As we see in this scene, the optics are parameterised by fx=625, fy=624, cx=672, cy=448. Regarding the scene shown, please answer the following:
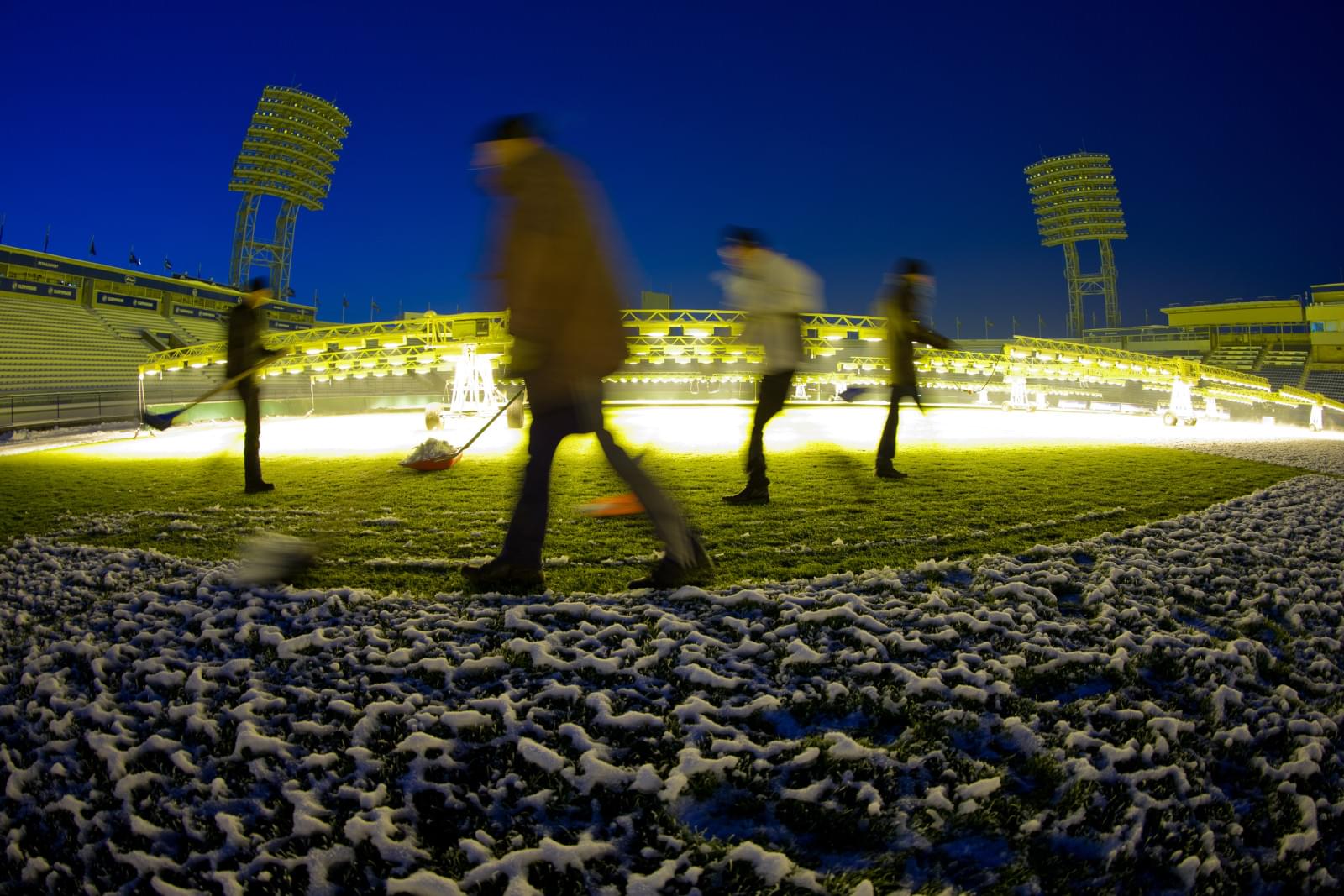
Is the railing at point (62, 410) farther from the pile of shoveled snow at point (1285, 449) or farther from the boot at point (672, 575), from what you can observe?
the pile of shoveled snow at point (1285, 449)

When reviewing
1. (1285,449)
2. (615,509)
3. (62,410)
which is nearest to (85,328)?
(62,410)

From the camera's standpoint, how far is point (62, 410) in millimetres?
17703

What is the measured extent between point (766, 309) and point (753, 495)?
147cm

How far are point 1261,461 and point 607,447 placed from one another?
951 cm

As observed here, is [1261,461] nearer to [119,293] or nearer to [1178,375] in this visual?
[1178,375]

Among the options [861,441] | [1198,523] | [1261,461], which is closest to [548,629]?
[1198,523]

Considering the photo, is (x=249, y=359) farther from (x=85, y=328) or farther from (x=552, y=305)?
(x=85, y=328)

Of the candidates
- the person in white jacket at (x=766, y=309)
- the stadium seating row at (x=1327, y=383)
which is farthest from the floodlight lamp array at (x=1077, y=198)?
the person in white jacket at (x=766, y=309)

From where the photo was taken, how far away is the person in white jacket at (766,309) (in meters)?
4.80

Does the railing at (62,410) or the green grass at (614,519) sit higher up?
the railing at (62,410)

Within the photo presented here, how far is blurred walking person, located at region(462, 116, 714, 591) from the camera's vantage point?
262 cm

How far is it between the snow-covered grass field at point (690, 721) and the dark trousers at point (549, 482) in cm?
28

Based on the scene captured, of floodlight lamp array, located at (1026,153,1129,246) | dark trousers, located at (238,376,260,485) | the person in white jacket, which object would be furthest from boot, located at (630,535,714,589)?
floodlight lamp array, located at (1026,153,1129,246)

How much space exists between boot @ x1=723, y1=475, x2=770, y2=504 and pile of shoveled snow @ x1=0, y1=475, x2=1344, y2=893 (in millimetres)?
2144
